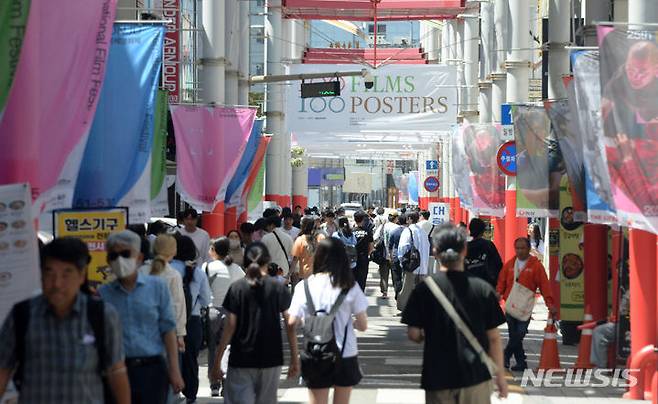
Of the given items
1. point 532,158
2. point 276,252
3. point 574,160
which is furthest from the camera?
point 532,158

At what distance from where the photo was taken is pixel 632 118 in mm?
12820

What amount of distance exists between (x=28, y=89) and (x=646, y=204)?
6.12 m

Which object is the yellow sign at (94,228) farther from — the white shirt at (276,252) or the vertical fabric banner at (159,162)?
the white shirt at (276,252)

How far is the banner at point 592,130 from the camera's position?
1372 centimetres

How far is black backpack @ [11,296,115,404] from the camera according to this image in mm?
6727

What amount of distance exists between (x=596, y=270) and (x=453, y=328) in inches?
376

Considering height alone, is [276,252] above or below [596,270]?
above

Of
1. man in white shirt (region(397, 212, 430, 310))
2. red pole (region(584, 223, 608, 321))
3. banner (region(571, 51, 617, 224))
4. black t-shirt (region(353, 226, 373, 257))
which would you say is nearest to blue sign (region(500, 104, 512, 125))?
black t-shirt (region(353, 226, 373, 257))

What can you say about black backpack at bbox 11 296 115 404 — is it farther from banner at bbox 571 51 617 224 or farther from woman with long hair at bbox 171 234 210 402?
banner at bbox 571 51 617 224

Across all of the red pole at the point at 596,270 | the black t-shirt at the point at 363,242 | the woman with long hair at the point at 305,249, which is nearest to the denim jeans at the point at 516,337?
the red pole at the point at 596,270

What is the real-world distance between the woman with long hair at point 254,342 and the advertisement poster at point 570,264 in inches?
Result: 396

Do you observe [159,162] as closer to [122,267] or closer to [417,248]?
[417,248]

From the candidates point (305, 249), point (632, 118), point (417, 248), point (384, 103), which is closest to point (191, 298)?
point (632, 118)

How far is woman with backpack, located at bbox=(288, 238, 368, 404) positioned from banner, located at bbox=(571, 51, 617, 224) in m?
4.58
